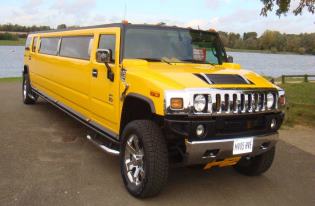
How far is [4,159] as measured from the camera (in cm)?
601

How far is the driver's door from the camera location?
5480 mm

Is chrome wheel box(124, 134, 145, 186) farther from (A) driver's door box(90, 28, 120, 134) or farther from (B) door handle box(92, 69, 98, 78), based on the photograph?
(B) door handle box(92, 69, 98, 78)

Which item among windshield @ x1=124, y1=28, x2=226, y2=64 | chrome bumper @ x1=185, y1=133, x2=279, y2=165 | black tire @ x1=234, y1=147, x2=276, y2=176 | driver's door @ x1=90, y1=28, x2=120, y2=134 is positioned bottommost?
black tire @ x1=234, y1=147, x2=276, y2=176

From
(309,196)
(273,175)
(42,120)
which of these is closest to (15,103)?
(42,120)

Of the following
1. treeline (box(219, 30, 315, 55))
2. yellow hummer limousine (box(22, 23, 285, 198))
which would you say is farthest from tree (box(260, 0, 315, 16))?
treeline (box(219, 30, 315, 55))

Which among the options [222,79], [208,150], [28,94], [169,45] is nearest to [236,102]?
[222,79]

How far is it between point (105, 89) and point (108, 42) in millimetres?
677

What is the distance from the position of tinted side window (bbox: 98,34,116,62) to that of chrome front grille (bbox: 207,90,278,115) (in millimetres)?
1745

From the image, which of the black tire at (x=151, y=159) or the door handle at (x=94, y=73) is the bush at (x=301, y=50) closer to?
the door handle at (x=94, y=73)

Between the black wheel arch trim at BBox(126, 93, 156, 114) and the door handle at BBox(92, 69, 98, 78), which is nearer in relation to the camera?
the black wheel arch trim at BBox(126, 93, 156, 114)

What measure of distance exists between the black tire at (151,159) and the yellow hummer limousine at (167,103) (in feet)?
0.03

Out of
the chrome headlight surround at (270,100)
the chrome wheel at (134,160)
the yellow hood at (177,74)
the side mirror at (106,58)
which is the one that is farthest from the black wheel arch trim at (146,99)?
the chrome headlight surround at (270,100)

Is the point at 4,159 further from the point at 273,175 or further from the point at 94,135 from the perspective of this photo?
the point at 273,175

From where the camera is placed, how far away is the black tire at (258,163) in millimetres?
5536
